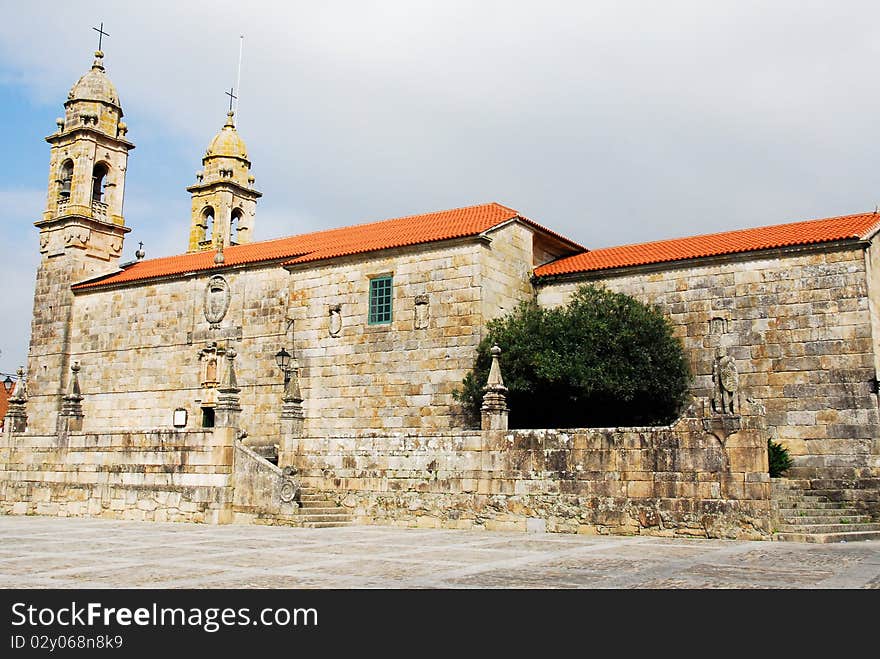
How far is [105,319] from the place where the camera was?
93.1 feet

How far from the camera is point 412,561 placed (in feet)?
31.5

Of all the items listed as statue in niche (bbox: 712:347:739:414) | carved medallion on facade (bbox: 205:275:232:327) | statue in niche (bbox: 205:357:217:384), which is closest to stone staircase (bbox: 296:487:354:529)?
statue in niche (bbox: 712:347:739:414)

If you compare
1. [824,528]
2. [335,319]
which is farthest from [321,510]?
[824,528]

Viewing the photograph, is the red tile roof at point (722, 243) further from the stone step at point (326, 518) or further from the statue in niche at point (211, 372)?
the statue in niche at point (211, 372)

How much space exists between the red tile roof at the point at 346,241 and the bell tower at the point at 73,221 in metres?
1.27

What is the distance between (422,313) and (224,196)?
1988 cm

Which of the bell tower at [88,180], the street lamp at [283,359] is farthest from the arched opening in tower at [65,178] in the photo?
the street lamp at [283,359]

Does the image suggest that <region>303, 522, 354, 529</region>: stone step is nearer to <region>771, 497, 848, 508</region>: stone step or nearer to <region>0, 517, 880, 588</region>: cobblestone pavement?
<region>0, 517, 880, 588</region>: cobblestone pavement

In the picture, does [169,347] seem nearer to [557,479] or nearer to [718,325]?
[557,479]

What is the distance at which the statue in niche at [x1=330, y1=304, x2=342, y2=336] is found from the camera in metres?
21.8

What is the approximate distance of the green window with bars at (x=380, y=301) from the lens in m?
21.3

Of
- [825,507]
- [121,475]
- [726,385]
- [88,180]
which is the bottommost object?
[825,507]
